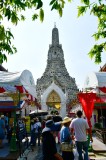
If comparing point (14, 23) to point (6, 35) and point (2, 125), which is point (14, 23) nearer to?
point (6, 35)

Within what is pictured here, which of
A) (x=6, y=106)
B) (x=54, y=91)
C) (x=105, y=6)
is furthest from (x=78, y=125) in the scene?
(x=54, y=91)

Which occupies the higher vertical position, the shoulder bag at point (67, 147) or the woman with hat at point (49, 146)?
the woman with hat at point (49, 146)

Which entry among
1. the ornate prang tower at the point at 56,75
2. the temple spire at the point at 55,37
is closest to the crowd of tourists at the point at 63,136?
the ornate prang tower at the point at 56,75

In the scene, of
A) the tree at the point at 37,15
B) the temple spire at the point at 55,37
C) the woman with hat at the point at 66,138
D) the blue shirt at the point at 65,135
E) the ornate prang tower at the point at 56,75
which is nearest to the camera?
the tree at the point at 37,15

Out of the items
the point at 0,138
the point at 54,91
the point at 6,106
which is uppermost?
the point at 54,91

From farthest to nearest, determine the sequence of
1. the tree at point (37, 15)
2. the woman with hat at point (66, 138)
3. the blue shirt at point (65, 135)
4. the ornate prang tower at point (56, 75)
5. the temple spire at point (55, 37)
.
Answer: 1. the temple spire at point (55, 37)
2. the ornate prang tower at point (56, 75)
3. the blue shirt at point (65, 135)
4. the woman with hat at point (66, 138)
5. the tree at point (37, 15)

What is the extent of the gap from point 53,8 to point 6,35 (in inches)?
34.0

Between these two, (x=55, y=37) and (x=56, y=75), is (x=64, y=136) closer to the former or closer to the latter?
(x=56, y=75)

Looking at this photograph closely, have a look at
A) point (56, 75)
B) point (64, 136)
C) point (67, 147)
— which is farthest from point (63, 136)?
point (56, 75)

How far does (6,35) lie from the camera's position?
437 cm

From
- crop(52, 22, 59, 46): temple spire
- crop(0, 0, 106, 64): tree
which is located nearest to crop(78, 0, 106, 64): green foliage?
crop(0, 0, 106, 64): tree

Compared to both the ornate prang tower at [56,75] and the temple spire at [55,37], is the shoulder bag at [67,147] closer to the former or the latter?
the ornate prang tower at [56,75]

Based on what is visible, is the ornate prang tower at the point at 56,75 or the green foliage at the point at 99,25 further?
the ornate prang tower at the point at 56,75

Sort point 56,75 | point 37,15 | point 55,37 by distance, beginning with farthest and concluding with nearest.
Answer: point 55,37, point 56,75, point 37,15
